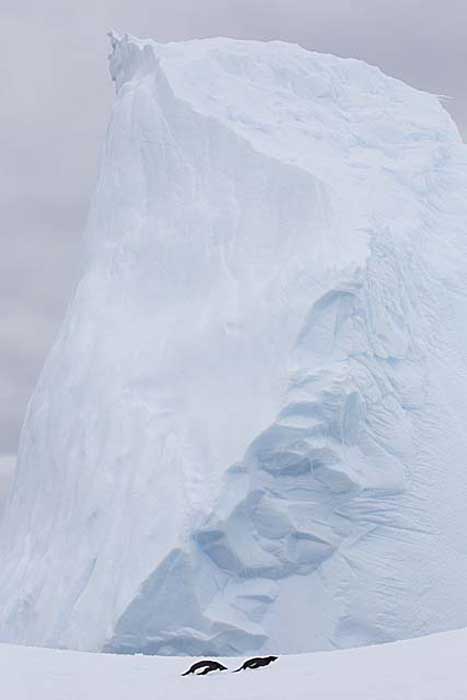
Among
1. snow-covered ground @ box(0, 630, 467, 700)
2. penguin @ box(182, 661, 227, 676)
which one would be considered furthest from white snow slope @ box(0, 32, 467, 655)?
penguin @ box(182, 661, 227, 676)

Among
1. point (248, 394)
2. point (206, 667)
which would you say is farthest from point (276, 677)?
point (248, 394)

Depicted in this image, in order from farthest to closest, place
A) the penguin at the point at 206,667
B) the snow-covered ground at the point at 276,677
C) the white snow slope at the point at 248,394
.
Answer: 1. the white snow slope at the point at 248,394
2. the penguin at the point at 206,667
3. the snow-covered ground at the point at 276,677

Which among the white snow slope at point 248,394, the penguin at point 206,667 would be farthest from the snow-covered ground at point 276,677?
the white snow slope at point 248,394

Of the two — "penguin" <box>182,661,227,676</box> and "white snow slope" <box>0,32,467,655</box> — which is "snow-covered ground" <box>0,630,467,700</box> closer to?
"penguin" <box>182,661,227,676</box>

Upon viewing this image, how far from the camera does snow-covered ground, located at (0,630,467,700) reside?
5.88m

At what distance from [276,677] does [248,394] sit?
516cm

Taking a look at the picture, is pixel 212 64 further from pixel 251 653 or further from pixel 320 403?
pixel 251 653

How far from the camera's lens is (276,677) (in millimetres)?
6414

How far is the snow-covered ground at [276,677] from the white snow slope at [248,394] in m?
3.24

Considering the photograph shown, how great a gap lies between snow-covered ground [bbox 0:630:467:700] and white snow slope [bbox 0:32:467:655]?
324 centimetres

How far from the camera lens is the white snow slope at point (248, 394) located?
11.0 meters

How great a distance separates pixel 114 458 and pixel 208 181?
3213mm

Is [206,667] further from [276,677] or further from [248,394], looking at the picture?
[248,394]

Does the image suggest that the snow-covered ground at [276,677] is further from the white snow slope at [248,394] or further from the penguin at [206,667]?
the white snow slope at [248,394]
